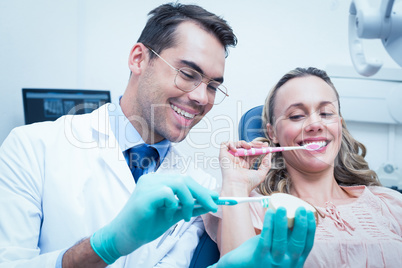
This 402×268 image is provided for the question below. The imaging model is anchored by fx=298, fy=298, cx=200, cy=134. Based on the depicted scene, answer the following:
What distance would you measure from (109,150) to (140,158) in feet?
0.45

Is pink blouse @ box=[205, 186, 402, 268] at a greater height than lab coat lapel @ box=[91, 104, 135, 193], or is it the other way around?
lab coat lapel @ box=[91, 104, 135, 193]

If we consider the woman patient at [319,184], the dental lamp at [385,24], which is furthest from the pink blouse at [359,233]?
the dental lamp at [385,24]

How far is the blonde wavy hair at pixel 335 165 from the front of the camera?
1.31 m

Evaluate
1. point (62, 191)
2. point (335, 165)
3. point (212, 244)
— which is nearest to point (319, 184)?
point (335, 165)

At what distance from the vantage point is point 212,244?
111cm

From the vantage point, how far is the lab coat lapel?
1.11m

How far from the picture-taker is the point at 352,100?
2158mm

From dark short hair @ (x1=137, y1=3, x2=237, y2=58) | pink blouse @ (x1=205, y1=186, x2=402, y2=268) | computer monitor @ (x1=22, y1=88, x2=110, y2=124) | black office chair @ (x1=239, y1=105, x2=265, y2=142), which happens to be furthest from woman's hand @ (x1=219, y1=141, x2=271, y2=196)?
Result: computer monitor @ (x1=22, y1=88, x2=110, y2=124)

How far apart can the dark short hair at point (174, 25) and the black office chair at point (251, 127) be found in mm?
383

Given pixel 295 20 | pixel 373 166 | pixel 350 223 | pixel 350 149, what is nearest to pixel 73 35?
pixel 295 20

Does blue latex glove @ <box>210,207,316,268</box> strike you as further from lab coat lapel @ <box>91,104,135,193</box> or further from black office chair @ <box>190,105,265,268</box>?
lab coat lapel @ <box>91,104,135,193</box>

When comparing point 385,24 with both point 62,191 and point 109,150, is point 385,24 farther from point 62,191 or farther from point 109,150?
point 62,191

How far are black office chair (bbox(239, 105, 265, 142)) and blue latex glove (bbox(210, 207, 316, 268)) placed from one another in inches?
30.9

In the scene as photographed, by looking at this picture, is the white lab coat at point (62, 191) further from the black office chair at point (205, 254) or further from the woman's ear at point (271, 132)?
the woman's ear at point (271, 132)
